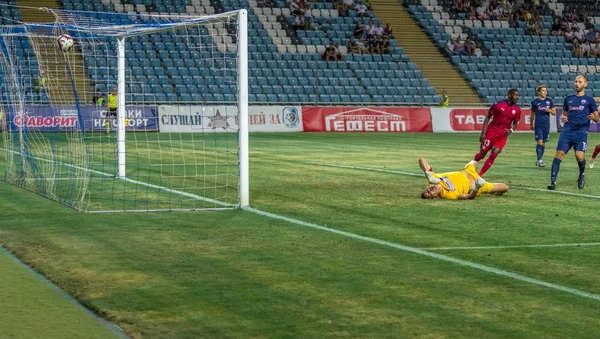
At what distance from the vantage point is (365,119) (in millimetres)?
42844

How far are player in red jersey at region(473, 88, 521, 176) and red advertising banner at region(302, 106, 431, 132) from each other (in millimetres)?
22733

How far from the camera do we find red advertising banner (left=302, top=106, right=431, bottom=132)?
42125mm

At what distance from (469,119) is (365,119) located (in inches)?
204

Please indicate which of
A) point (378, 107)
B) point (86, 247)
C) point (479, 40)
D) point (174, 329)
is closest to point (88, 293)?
point (174, 329)

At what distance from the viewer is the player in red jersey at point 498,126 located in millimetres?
19047

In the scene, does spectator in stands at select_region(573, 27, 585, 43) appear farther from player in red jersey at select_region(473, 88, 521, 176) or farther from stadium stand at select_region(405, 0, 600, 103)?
player in red jersey at select_region(473, 88, 521, 176)

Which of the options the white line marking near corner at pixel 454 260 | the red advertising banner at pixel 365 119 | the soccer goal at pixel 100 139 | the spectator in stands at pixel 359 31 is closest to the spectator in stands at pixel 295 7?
the spectator in stands at pixel 359 31

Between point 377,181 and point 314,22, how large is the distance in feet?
103

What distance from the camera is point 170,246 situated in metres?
10.7

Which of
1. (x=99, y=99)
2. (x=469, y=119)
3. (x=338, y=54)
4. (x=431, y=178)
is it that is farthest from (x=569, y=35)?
(x=431, y=178)

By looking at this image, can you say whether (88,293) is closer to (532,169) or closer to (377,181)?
(377,181)

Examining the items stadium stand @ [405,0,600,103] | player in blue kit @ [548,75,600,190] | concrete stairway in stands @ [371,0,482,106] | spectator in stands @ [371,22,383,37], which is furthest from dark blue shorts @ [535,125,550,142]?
spectator in stands @ [371,22,383,37]

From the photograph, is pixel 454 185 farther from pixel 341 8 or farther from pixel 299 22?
pixel 341 8

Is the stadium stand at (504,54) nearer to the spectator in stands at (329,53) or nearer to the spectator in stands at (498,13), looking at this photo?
the spectator in stands at (498,13)
